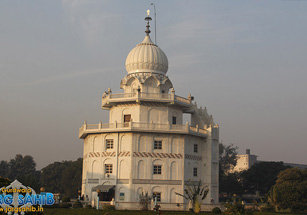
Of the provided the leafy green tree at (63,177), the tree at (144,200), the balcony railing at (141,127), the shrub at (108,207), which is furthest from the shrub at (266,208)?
the leafy green tree at (63,177)

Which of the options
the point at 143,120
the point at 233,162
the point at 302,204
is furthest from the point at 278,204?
the point at 233,162

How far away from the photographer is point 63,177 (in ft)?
331

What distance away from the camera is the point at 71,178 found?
9975 centimetres

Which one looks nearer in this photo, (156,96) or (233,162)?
(156,96)

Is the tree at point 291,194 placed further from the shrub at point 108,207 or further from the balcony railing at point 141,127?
the shrub at point 108,207

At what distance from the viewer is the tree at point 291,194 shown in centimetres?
6812

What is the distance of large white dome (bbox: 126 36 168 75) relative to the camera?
6644cm

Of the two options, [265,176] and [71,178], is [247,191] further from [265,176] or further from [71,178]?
[71,178]

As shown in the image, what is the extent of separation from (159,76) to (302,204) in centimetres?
2795

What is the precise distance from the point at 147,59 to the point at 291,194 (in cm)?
2878

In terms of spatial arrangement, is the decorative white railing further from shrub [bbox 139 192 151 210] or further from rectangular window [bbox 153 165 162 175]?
shrub [bbox 139 192 151 210]

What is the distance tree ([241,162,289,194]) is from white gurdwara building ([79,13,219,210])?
30802mm

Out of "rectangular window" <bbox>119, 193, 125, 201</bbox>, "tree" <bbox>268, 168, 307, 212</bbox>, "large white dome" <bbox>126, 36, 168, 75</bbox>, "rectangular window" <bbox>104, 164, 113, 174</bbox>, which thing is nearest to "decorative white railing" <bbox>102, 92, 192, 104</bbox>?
"large white dome" <bbox>126, 36, 168, 75</bbox>

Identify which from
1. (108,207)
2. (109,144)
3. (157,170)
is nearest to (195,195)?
(157,170)
